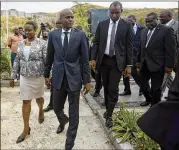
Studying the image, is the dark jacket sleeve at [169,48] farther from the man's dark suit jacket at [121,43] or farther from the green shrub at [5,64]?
the green shrub at [5,64]

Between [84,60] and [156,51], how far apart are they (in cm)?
179

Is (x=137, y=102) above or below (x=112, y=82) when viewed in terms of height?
below

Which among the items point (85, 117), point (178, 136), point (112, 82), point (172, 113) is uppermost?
point (172, 113)

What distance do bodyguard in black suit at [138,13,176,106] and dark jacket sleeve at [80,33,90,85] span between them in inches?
66.2

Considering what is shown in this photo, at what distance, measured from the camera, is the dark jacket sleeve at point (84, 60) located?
4293 mm

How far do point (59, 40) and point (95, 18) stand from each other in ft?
53.3

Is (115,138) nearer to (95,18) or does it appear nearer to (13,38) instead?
(13,38)

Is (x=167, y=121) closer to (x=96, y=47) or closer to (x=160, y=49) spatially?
→ (x=96, y=47)

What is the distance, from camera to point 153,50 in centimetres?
561

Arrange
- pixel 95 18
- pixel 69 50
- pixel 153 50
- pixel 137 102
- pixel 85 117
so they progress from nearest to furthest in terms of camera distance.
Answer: pixel 69 50 → pixel 153 50 → pixel 85 117 → pixel 137 102 → pixel 95 18

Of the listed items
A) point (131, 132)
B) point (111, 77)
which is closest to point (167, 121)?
point (131, 132)

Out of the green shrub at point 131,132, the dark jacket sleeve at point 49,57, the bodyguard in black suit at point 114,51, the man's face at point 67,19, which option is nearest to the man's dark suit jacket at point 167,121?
the green shrub at point 131,132

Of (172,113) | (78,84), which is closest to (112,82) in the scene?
(78,84)

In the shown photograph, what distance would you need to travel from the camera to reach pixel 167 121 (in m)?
2.18
